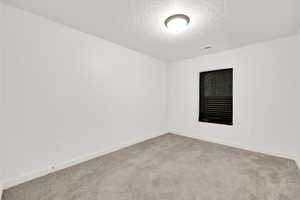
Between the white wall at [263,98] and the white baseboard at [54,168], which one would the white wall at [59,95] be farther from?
the white wall at [263,98]

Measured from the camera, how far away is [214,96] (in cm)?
338

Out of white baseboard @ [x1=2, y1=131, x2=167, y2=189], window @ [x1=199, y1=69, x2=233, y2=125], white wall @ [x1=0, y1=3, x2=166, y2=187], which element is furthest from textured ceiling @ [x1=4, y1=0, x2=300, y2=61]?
white baseboard @ [x1=2, y1=131, x2=167, y2=189]

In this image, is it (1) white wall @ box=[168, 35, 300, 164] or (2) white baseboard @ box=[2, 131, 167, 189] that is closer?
(2) white baseboard @ box=[2, 131, 167, 189]

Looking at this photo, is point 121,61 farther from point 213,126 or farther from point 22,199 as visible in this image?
point 213,126

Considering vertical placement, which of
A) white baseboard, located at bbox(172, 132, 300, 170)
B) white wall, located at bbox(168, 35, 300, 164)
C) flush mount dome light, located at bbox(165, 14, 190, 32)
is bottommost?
white baseboard, located at bbox(172, 132, 300, 170)

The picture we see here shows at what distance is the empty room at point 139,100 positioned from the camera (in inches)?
62.0

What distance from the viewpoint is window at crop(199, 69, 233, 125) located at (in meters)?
3.14

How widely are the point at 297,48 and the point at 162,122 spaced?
330 cm

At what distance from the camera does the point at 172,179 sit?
1.76m

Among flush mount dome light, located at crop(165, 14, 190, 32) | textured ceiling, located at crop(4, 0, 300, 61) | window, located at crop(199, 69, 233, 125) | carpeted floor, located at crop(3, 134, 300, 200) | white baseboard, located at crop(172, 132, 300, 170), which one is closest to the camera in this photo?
carpeted floor, located at crop(3, 134, 300, 200)

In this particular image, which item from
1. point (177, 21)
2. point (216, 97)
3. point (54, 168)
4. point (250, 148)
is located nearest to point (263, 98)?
point (216, 97)

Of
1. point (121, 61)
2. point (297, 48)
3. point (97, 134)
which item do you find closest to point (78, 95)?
point (97, 134)

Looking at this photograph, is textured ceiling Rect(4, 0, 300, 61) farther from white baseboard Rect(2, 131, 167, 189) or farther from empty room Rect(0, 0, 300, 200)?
white baseboard Rect(2, 131, 167, 189)

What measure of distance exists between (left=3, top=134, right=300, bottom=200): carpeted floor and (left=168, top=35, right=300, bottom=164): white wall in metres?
0.36
